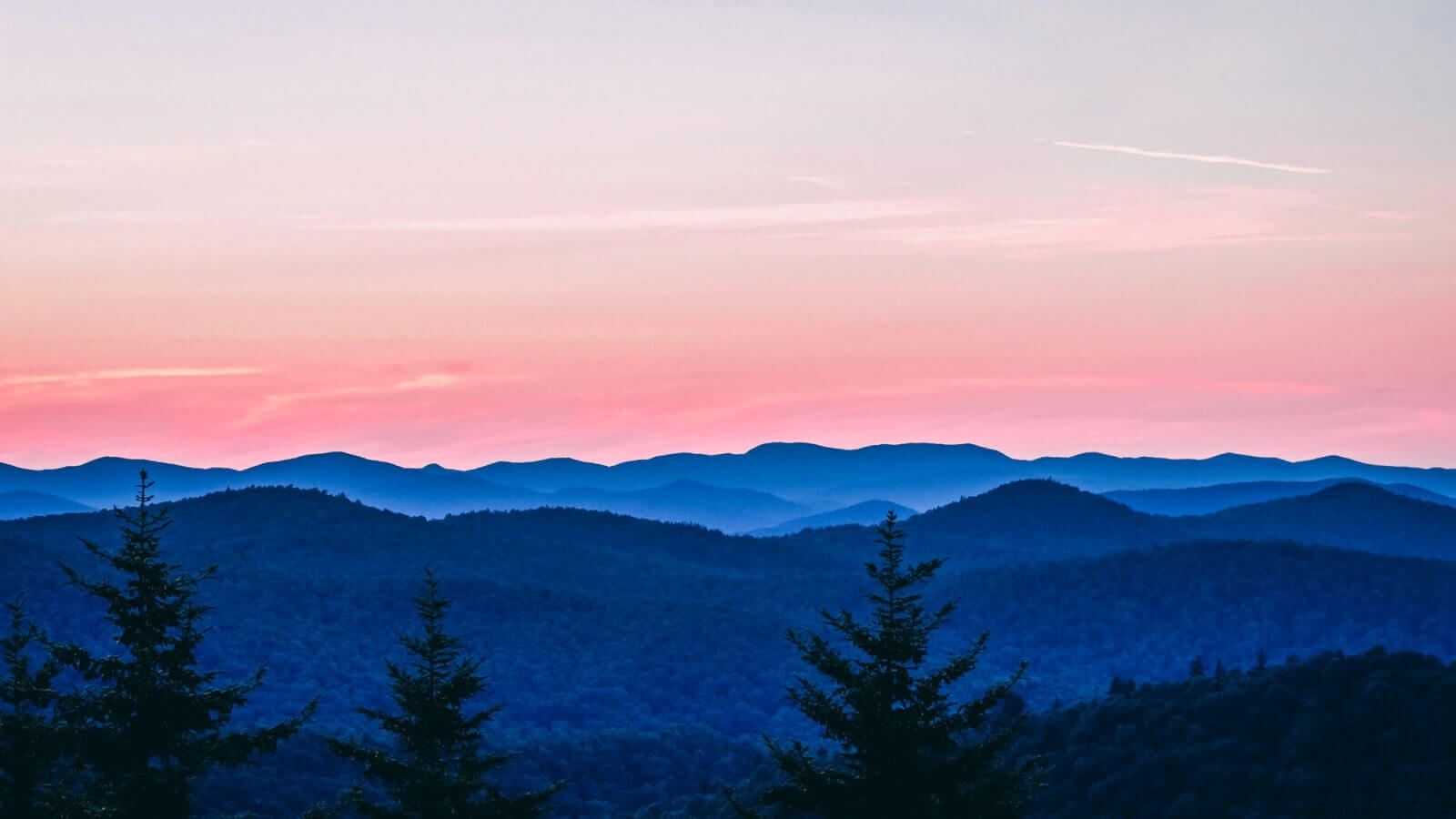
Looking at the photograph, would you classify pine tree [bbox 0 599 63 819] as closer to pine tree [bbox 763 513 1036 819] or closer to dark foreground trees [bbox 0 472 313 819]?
dark foreground trees [bbox 0 472 313 819]

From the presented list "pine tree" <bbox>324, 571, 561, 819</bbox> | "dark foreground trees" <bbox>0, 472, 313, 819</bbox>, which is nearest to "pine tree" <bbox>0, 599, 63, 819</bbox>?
"dark foreground trees" <bbox>0, 472, 313, 819</bbox>

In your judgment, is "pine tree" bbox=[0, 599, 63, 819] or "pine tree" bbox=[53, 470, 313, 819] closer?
"pine tree" bbox=[53, 470, 313, 819]

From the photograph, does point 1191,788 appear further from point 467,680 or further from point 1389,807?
point 467,680

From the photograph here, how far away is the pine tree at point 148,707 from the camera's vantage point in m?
24.7

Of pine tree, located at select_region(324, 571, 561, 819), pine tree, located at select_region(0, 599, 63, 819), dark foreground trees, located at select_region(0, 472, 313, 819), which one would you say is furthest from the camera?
pine tree, located at select_region(0, 599, 63, 819)

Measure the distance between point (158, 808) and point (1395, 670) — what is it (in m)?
96.8

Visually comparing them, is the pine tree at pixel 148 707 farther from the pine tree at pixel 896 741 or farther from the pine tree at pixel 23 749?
the pine tree at pixel 896 741

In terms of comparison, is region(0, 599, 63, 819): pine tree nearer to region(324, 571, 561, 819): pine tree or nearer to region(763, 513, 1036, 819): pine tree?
region(324, 571, 561, 819): pine tree

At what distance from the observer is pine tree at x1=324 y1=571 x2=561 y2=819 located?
25.0m

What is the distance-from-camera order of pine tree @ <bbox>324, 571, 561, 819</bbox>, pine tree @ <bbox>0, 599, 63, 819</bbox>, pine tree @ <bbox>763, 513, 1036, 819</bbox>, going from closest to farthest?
1. pine tree @ <bbox>763, 513, 1036, 819</bbox>
2. pine tree @ <bbox>324, 571, 561, 819</bbox>
3. pine tree @ <bbox>0, 599, 63, 819</bbox>

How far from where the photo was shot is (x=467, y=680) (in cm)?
2600

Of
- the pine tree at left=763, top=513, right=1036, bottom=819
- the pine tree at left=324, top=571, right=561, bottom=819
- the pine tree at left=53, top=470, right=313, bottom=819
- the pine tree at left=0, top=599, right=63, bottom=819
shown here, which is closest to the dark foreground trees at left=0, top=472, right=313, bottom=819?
the pine tree at left=53, top=470, right=313, bottom=819

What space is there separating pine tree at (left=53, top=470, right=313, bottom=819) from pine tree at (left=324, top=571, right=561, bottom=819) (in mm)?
1572

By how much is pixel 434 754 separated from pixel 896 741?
8.05 meters
